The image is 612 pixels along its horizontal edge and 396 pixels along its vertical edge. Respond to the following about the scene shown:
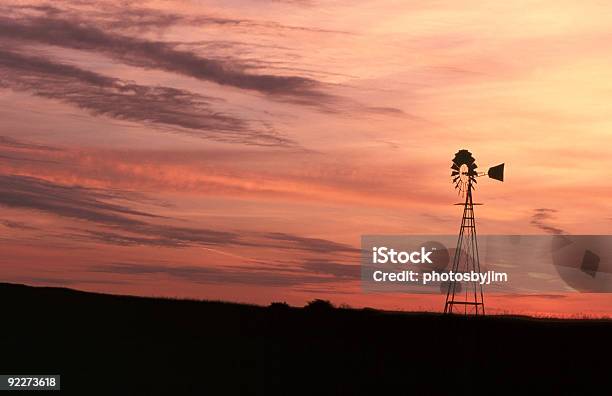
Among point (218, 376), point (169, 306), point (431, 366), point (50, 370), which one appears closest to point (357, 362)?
point (431, 366)

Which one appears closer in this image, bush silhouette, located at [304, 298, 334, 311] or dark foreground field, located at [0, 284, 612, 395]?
dark foreground field, located at [0, 284, 612, 395]

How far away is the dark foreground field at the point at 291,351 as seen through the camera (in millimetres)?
37656

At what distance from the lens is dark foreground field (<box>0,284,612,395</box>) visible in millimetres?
37656

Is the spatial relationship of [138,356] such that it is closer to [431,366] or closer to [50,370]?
[50,370]

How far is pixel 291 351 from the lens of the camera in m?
42.7

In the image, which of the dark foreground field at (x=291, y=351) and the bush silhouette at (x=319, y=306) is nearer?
the dark foreground field at (x=291, y=351)

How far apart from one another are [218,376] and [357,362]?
6.55m

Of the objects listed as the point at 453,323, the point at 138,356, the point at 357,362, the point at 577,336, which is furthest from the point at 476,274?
the point at 138,356

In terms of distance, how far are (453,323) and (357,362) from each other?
1119 cm

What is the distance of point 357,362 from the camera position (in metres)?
41.2

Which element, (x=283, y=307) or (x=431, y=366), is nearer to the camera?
(x=431, y=366)

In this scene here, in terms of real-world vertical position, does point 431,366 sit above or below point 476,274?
below

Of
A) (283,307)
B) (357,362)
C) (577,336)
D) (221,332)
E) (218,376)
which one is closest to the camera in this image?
(218,376)

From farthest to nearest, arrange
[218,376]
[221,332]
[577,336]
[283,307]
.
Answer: [283,307]
[577,336]
[221,332]
[218,376]
